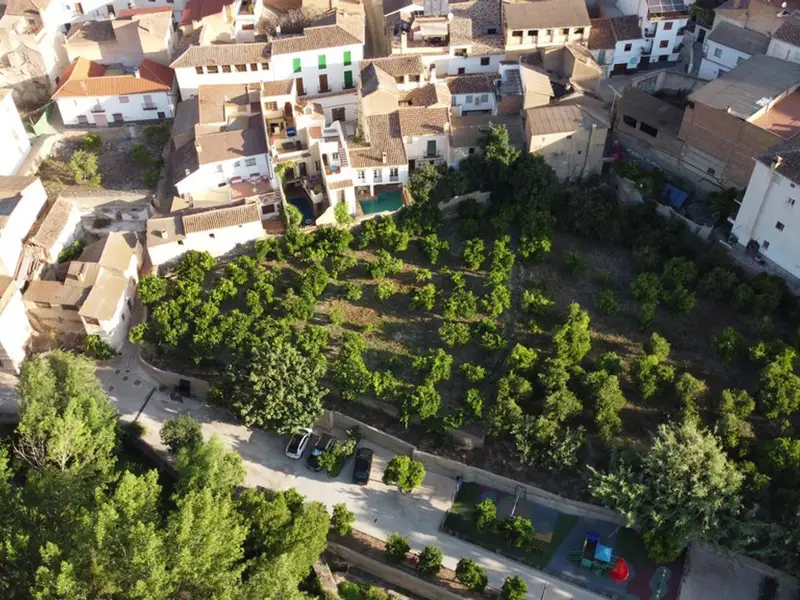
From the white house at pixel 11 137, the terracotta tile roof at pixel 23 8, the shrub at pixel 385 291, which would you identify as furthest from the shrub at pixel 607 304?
the terracotta tile roof at pixel 23 8

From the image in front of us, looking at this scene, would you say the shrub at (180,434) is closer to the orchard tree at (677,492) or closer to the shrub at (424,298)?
the shrub at (424,298)

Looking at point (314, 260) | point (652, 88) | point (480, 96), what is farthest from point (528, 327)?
point (652, 88)

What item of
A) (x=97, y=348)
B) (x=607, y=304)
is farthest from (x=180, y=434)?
(x=607, y=304)

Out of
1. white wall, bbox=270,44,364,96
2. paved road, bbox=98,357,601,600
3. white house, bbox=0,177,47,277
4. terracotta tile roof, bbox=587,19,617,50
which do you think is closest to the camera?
paved road, bbox=98,357,601,600

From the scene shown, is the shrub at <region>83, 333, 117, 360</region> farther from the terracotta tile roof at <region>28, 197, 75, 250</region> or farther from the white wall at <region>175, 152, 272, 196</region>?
the white wall at <region>175, 152, 272, 196</region>

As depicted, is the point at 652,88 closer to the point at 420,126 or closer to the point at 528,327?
the point at 420,126

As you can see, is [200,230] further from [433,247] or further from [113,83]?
[113,83]

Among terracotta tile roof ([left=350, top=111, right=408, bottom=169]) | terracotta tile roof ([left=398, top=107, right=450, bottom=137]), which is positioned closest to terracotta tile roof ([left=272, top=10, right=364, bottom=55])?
terracotta tile roof ([left=350, top=111, right=408, bottom=169])
